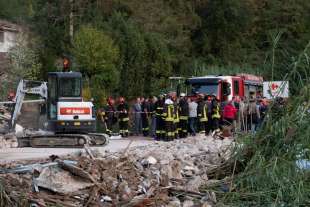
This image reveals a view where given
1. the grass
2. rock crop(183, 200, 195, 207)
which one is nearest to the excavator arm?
the grass

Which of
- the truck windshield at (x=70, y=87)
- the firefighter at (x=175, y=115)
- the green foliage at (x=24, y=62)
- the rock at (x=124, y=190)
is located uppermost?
the green foliage at (x=24, y=62)

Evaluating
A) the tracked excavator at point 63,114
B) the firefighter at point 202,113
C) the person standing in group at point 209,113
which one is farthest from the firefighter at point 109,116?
the tracked excavator at point 63,114

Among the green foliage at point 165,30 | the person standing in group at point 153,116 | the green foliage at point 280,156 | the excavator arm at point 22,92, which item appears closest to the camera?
the green foliage at point 280,156

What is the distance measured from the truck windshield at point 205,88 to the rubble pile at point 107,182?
15.5 m

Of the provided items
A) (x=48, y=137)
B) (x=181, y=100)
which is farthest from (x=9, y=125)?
(x=181, y=100)

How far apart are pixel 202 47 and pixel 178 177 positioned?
47800 millimetres

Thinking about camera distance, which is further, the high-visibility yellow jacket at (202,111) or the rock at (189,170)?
the high-visibility yellow jacket at (202,111)

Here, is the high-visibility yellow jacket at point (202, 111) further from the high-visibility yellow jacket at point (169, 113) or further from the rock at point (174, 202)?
the rock at point (174, 202)

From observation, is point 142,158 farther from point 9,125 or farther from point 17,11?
point 17,11

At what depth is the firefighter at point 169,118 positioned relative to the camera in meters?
23.8

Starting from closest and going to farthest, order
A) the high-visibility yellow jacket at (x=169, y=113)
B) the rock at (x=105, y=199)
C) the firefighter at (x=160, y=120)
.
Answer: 1. the rock at (x=105, y=199)
2. the high-visibility yellow jacket at (x=169, y=113)
3. the firefighter at (x=160, y=120)

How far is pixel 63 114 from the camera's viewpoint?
72.0ft

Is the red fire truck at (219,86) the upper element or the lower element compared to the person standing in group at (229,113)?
upper

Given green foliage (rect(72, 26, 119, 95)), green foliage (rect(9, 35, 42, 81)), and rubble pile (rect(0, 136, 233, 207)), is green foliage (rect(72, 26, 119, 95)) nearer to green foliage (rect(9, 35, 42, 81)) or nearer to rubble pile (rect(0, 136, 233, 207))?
green foliage (rect(9, 35, 42, 81))
